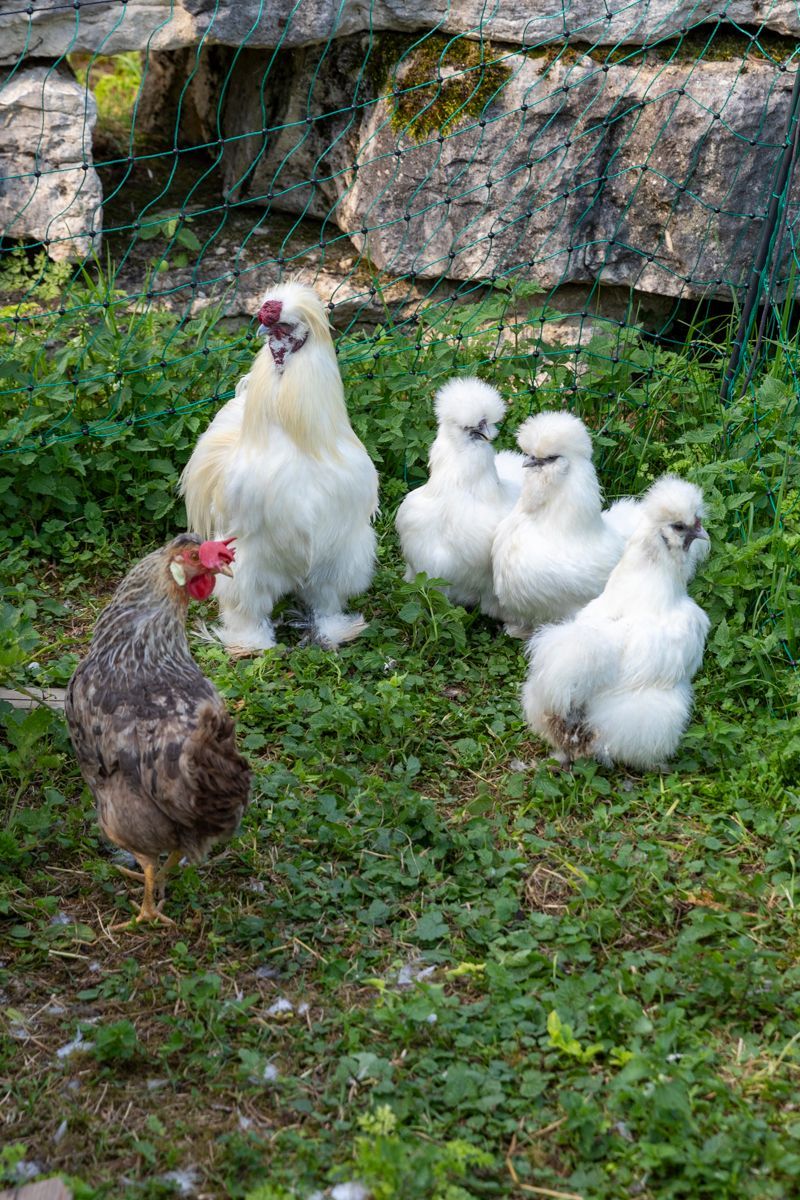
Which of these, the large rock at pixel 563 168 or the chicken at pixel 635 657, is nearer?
the chicken at pixel 635 657

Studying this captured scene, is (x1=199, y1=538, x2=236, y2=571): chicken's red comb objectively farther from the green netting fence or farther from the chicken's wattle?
the green netting fence

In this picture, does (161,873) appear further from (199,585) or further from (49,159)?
(49,159)

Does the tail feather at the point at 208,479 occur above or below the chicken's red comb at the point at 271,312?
below

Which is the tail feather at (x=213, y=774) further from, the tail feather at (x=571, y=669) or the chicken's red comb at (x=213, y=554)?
the tail feather at (x=571, y=669)

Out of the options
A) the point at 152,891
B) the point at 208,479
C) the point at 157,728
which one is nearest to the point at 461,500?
the point at 208,479

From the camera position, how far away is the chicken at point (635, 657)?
4.14 m

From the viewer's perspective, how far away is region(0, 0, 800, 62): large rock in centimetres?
568

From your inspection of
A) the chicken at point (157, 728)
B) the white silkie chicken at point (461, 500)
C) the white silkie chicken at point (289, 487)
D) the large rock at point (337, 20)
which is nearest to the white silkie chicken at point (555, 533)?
the white silkie chicken at point (461, 500)

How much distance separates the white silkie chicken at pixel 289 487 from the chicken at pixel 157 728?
3.28 feet

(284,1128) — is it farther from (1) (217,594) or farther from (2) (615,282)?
(2) (615,282)

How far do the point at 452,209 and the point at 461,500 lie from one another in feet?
6.19

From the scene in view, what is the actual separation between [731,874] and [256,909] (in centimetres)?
145

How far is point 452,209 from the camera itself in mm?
6043

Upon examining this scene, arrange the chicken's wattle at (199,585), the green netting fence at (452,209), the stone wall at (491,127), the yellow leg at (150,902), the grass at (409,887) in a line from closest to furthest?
1. the grass at (409,887)
2. the yellow leg at (150,902)
3. the chicken's wattle at (199,585)
4. the green netting fence at (452,209)
5. the stone wall at (491,127)
